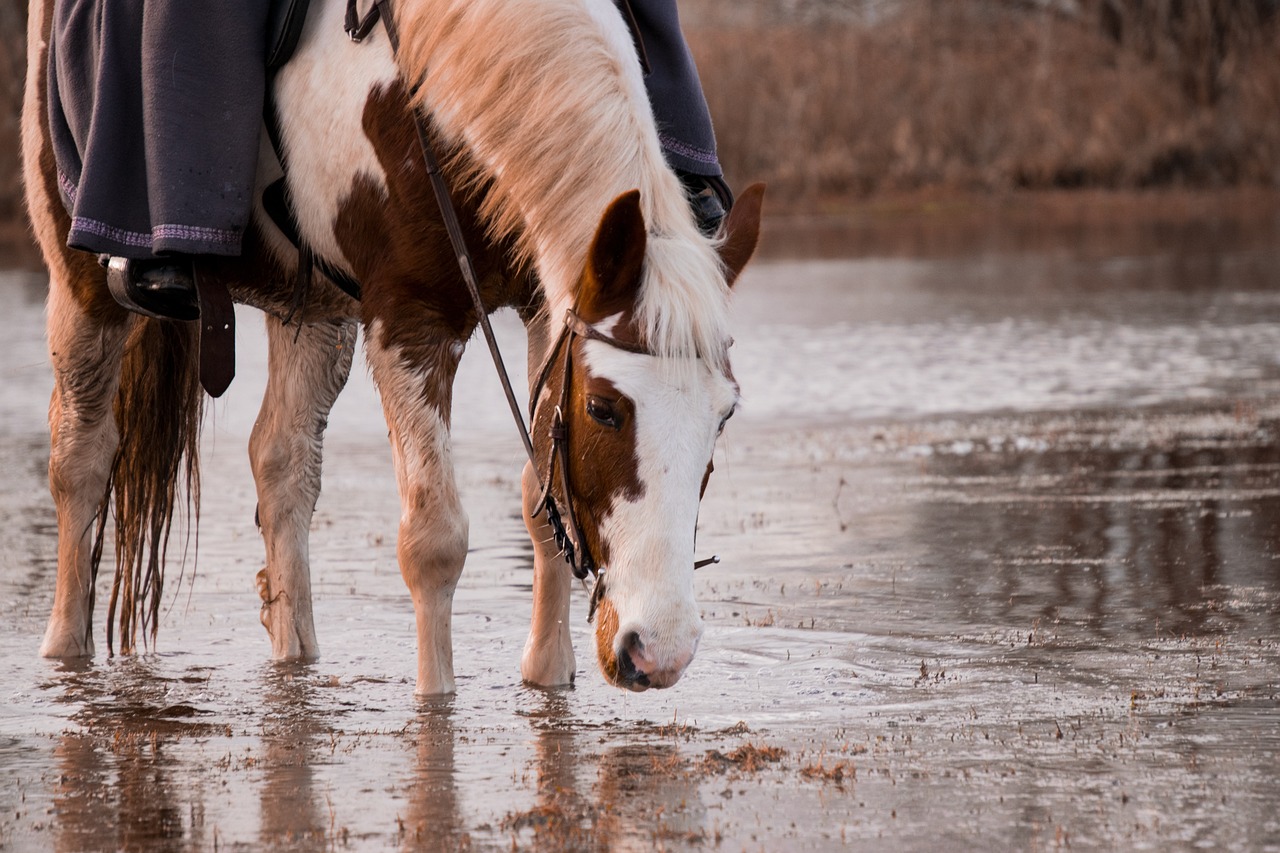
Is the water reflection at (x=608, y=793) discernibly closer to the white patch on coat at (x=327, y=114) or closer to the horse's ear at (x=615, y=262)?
the horse's ear at (x=615, y=262)

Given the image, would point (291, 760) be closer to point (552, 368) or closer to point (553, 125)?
point (552, 368)

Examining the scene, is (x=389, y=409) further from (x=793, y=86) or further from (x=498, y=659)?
(x=793, y=86)

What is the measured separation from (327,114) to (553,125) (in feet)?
2.57

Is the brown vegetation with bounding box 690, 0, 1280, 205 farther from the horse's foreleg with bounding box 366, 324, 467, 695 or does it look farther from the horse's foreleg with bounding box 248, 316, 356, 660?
the horse's foreleg with bounding box 366, 324, 467, 695

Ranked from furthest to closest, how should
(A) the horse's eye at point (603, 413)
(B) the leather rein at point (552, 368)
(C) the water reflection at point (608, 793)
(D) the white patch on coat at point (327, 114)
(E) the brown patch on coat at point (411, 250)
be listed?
(D) the white patch on coat at point (327, 114)
(E) the brown patch on coat at point (411, 250)
(B) the leather rein at point (552, 368)
(A) the horse's eye at point (603, 413)
(C) the water reflection at point (608, 793)

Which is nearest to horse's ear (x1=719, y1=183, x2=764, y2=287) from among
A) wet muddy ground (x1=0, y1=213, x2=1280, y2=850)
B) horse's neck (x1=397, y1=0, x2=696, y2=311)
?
horse's neck (x1=397, y1=0, x2=696, y2=311)

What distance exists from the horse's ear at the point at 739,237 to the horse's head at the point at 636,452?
1.08 feet

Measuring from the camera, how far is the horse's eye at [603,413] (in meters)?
3.96

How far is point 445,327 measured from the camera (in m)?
4.64

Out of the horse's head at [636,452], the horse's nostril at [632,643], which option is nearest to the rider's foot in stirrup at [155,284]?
the horse's head at [636,452]

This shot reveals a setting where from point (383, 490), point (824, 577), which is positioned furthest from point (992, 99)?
point (824, 577)

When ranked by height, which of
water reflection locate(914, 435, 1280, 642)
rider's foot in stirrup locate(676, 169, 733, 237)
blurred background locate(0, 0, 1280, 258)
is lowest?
water reflection locate(914, 435, 1280, 642)

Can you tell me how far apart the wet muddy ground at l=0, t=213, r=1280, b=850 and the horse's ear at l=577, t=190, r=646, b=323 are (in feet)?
3.26

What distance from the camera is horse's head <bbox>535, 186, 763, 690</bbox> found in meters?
3.87
